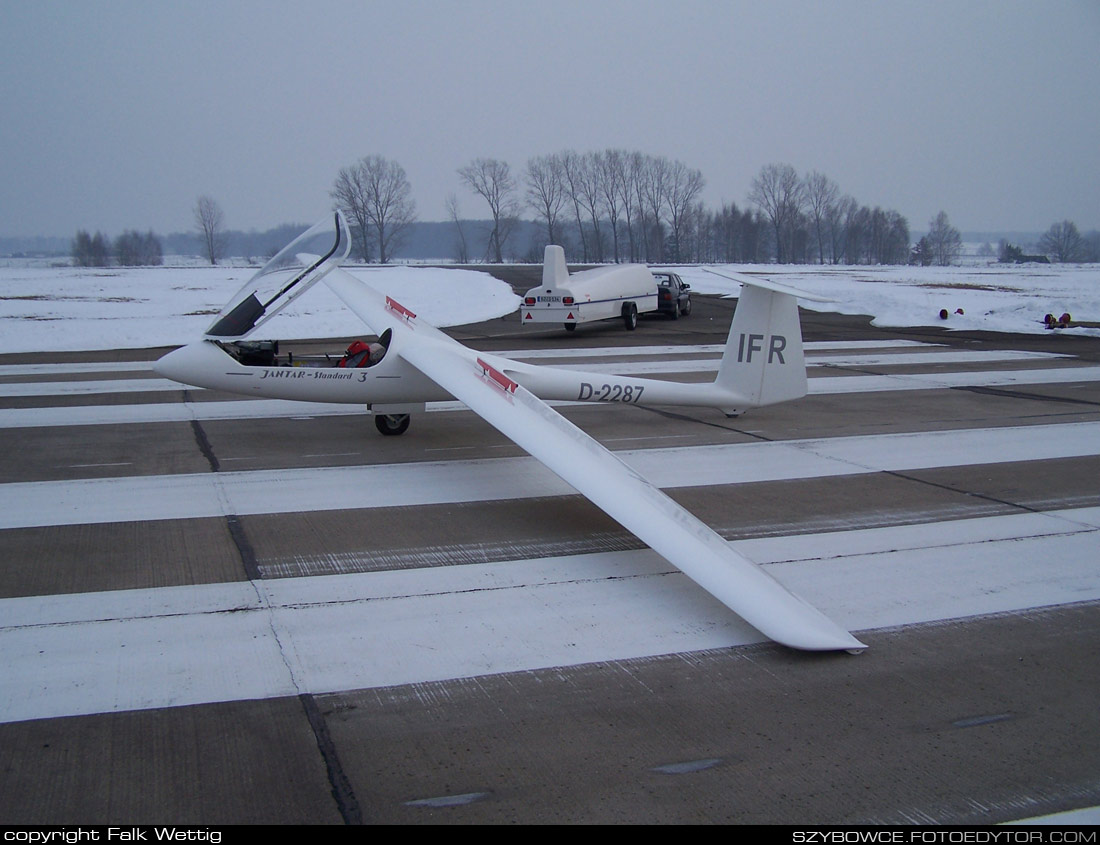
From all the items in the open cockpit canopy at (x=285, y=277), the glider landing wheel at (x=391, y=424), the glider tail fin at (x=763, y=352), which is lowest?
the glider landing wheel at (x=391, y=424)

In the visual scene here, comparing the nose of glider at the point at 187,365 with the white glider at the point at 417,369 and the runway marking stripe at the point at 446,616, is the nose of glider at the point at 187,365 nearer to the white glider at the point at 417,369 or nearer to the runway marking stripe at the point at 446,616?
the white glider at the point at 417,369

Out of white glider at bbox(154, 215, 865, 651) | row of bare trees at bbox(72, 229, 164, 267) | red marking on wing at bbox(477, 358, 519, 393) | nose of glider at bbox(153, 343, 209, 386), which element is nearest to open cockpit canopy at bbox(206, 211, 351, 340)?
white glider at bbox(154, 215, 865, 651)

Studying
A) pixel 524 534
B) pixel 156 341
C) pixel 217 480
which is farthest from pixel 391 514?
pixel 156 341

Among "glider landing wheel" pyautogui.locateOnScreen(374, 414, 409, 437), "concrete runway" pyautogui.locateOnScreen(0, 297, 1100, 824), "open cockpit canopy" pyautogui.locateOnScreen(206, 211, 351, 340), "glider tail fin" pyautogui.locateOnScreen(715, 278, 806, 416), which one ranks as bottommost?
"concrete runway" pyautogui.locateOnScreen(0, 297, 1100, 824)

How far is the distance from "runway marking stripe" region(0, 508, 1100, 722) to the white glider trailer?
15.7 m

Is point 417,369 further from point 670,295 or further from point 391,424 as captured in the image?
point 670,295

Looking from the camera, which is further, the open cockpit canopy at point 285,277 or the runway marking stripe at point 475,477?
the open cockpit canopy at point 285,277

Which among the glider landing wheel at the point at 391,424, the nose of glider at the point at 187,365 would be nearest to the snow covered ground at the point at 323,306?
the glider landing wheel at the point at 391,424

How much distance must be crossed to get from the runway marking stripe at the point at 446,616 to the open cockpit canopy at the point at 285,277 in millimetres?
5474

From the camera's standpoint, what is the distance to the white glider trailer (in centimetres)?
2298

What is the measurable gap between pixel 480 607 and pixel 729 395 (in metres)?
6.78

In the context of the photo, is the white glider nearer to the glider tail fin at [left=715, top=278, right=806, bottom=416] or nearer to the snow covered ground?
the glider tail fin at [left=715, top=278, right=806, bottom=416]

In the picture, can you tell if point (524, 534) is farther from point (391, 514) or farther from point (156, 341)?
Answer: point (156, 341)

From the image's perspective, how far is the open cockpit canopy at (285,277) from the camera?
440 inches
